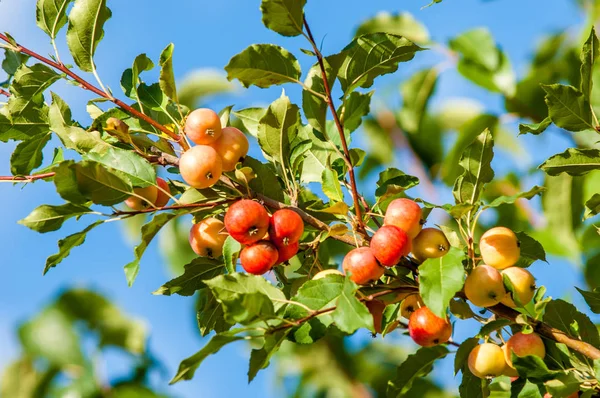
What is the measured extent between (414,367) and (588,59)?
0.92 metres

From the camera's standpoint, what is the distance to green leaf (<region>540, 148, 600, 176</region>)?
1.67 metres

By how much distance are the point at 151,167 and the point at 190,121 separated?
159mm

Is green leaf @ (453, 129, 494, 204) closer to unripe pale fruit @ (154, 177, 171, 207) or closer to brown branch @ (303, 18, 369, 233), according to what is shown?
brown branch @ (303, 18, 369, 233)

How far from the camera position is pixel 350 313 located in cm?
137

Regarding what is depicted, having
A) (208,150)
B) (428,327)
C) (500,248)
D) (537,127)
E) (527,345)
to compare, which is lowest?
(527,345)

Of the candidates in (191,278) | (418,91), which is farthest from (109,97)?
(418,91)

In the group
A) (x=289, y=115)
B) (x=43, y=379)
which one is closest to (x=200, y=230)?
(x=289, y=115)

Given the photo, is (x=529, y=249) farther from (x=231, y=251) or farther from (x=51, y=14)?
(x=51, y=14)

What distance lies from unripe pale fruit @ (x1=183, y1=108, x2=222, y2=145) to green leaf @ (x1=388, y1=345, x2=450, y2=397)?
0.80 metres

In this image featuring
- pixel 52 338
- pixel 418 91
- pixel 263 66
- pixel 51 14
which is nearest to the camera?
pixel 263 66

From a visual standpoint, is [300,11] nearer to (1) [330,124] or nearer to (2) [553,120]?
(1) [330,124]

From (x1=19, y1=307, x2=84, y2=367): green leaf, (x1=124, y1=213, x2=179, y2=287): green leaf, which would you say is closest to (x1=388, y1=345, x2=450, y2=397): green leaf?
(x1=124, y1=213, x2=179, y2=287): green leaf

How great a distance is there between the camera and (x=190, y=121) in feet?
5.58

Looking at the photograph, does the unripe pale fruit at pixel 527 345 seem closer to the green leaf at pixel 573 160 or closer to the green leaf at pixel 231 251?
the green leaf at pixel 573 160
